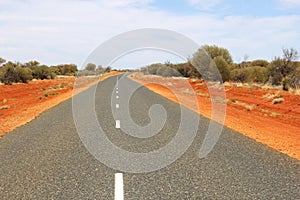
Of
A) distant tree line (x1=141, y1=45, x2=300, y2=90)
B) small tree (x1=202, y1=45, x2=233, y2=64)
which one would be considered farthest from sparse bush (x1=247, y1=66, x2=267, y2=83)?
small tree (x1=202, y1=45, x2=233, y2=64)

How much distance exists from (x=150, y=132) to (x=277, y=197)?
18.2 feet

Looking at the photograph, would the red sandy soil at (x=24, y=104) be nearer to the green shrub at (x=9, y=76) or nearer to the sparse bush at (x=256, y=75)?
the green shrub at (x=9, y=76)

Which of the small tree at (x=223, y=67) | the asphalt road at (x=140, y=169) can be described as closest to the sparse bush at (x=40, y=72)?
the small tree at (x=223, y=67)

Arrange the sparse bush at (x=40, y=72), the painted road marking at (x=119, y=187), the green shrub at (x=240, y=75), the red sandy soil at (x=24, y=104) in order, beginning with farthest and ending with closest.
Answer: the sparse bush at (x=40, y=72) < the green shrub at (x=240, y=75) < the red sandy soil at (x=24, y=104) < the painted road marking at (x=119, y=187)

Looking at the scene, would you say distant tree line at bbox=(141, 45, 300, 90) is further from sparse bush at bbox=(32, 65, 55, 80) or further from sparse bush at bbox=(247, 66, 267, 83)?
sparse bush at bbox=(32, 65, 55, 80)

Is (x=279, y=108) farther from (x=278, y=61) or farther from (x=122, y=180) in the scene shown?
(x=278, y=61)

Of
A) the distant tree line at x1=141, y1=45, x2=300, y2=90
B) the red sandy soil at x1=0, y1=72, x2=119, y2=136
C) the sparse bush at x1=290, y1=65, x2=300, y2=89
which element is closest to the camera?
the red sandy soil at x1=0, y1=72, x2=119, y2=136

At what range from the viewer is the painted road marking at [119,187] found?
182 inches

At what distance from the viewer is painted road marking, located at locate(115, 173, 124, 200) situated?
461cm

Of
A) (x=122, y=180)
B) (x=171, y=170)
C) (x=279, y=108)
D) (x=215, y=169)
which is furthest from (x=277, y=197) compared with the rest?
(x=279, y=108)

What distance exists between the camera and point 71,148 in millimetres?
7746

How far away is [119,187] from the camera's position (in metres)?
5.02

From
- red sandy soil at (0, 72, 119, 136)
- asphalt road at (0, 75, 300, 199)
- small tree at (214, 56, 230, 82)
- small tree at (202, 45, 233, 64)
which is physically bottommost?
red sandy soil at (0, 72, 119, 136)

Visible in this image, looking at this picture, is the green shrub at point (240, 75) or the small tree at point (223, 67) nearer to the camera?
the small tree at point (223, 67)
